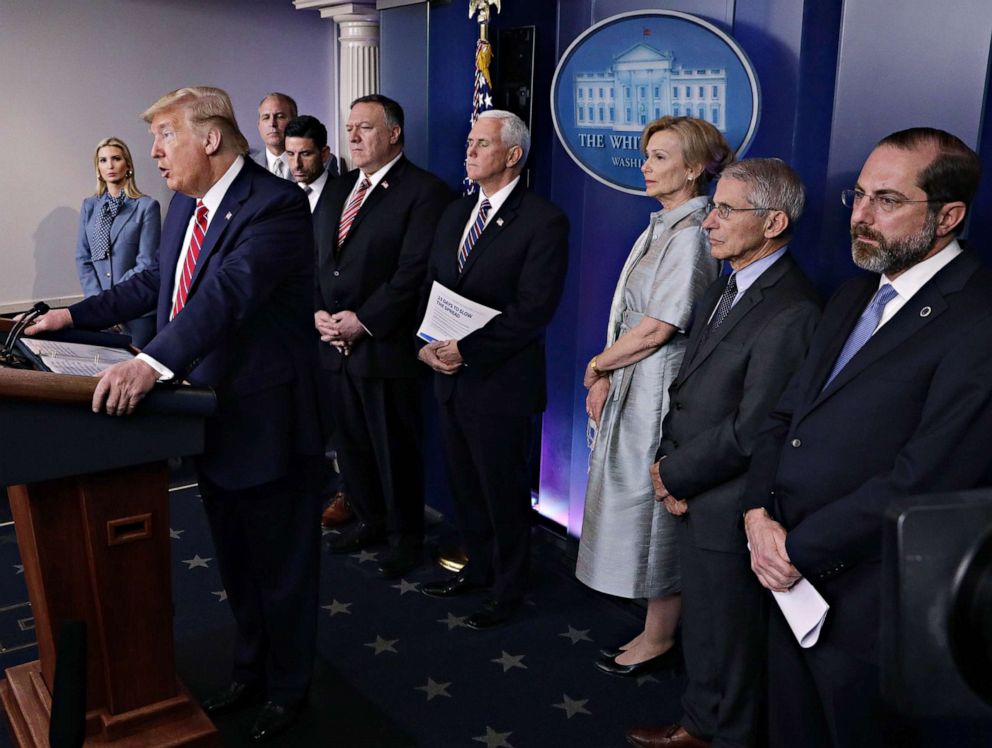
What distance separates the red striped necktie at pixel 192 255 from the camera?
251 centimetres

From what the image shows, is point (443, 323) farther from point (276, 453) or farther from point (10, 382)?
point (10, 382)

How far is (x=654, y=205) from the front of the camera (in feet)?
11.4

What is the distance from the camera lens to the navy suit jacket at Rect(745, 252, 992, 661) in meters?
1.90

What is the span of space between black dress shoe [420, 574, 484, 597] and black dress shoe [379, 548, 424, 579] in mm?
164

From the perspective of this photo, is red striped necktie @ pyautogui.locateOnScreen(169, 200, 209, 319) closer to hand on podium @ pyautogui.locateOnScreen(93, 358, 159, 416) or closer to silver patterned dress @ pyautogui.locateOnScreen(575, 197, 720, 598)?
hand on podium @ pyautogui.locateOnScreen(93, 358, 159, 416)

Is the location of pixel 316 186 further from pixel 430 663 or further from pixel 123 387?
pixel 123 387

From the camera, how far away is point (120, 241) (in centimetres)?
518

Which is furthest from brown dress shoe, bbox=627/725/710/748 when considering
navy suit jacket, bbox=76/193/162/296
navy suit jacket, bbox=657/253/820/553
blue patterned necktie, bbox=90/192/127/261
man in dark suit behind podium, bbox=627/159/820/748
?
blue patterned necktie, bbox=90/192/127/261

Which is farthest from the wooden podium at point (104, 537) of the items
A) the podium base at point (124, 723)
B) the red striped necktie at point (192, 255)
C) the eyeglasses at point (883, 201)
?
the eyeglasses at point (883, 201)

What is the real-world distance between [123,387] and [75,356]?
0.89 feet

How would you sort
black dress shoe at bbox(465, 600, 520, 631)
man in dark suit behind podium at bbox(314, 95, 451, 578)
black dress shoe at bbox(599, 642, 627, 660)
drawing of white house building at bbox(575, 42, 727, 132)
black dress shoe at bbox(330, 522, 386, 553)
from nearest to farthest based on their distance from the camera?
1. drawing of white house building at bbox(575, 42, 727, 132)
2. black dress shoe at bbox(599, 642, 627, 660)
3. black dress shoe at bbox(465, 600, 520, 631)
4. man in dark suit behind podium at bbox(314, 95, 451, 578)
5. black dress shoe at bbox(330, 522, 386, 553)

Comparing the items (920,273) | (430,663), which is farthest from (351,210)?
(920,273)

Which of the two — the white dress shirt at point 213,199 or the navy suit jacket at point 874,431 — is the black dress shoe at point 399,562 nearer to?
the white dress shirt at point 213,199

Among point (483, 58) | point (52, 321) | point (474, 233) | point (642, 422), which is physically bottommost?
point (642, 422)
